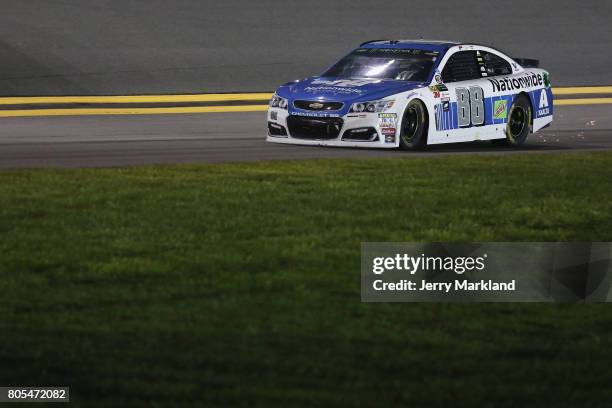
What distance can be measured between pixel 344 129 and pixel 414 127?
0.85m

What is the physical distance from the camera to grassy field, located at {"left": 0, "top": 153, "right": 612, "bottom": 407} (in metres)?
6.61

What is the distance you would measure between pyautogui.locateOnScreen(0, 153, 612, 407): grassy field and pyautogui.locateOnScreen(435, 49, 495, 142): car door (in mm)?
3730

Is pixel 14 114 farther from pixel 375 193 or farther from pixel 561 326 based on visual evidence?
pixel 561 326

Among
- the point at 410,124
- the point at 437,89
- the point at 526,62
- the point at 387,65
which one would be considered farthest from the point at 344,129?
the point at 526,62

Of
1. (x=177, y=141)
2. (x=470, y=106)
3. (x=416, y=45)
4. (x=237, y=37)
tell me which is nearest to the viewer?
(x=470, y=106)

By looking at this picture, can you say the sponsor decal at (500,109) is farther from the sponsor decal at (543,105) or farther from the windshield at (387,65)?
the windshield at (387,65)

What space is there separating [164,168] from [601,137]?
765cm

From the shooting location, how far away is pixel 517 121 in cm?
1917

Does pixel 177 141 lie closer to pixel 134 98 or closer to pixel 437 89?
pixel 437 89

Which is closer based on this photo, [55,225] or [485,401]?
[485,401]

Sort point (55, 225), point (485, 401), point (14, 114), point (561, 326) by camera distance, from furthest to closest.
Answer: point (14, 114), point (55, 225), point (561, 326), point (485, 401)

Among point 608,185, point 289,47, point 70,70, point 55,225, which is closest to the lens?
point 55,225

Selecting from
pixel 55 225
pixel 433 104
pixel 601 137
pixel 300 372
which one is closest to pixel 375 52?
pixel 433 104

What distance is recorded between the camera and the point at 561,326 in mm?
7910
